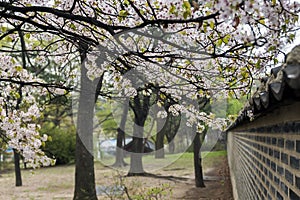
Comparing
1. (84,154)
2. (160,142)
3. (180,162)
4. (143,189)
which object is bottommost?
(180,162)

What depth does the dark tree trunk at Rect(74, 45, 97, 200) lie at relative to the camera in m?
8.30

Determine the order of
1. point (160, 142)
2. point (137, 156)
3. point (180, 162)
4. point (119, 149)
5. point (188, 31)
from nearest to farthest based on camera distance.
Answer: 1. point (188, 31)
2. point (137, 156)
3. point (119, 149)
4. point (180, 162)
5. point (160, 142)

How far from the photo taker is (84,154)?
27.8 feet

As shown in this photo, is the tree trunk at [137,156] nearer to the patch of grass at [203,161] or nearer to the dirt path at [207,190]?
the patch of grass at [203,161]

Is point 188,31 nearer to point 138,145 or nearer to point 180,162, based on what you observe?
point 138,145

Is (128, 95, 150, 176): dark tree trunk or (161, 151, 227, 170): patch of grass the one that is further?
(161, 151, 227, 170): patch of grass

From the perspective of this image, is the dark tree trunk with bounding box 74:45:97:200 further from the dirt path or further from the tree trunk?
the tree trunk

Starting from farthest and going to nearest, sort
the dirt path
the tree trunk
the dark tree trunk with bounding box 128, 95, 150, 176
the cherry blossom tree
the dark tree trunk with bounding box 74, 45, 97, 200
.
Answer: the tree trunk < the dark tree trunk with bounding box 128, 95, 150, 176 < the dirt path < the dark tree trunk with bounding box 74, 45, 97, 200 < the cherry blossom tree

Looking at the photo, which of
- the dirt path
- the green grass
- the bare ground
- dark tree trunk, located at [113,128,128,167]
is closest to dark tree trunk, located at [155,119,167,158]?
the green grass

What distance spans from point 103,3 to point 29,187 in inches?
465

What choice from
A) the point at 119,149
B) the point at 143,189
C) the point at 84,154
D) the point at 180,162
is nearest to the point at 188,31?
the point at 84,154

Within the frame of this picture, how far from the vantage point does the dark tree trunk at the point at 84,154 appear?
327 inches

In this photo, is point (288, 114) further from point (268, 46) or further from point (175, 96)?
point (175, 96)

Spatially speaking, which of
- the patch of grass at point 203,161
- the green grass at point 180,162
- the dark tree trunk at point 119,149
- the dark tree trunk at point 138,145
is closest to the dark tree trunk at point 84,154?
the dark tree trunk at point 138,145
